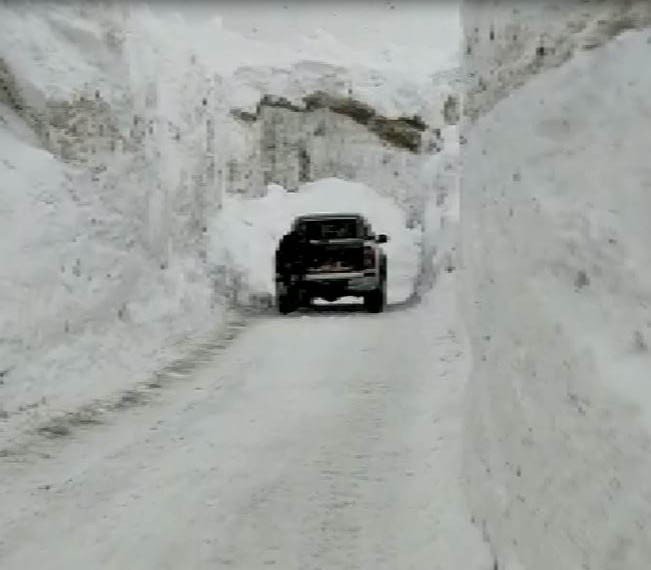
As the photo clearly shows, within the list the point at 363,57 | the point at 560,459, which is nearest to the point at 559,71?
the point at 560,459

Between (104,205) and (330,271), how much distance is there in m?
5.43

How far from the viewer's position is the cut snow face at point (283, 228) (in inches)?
752

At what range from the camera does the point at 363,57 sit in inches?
1681

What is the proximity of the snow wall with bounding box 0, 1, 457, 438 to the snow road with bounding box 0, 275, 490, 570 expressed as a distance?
109 cm

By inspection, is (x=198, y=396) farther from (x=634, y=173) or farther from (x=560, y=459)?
(x=634, y=173)

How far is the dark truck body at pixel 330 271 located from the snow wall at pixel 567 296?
9.83 meters

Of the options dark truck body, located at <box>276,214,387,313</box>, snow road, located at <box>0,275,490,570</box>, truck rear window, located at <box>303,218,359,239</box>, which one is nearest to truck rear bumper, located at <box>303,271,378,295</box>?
dark truck body, located at <box>276,214,387,313</box>

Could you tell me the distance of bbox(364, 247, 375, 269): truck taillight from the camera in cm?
1579

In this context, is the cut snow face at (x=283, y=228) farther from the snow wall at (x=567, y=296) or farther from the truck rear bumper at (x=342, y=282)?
the snow wall at (x=567, y=296)

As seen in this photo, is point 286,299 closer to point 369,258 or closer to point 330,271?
point 330,271

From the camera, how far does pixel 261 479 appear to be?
6223 millimetres

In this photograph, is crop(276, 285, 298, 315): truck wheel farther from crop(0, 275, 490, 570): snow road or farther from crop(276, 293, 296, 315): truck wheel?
crop(0, 275, 490, 570): snow road

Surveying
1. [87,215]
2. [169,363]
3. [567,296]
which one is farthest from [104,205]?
[567,296]

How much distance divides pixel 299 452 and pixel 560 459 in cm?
340
